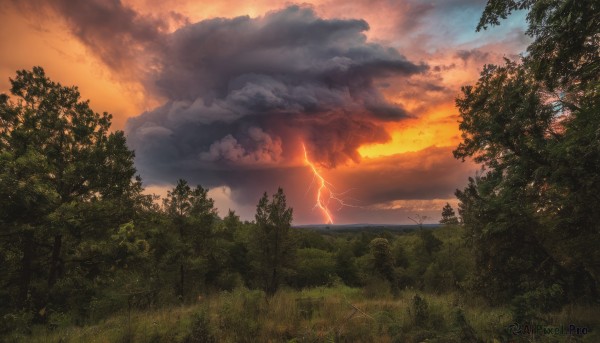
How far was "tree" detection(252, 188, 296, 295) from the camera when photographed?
35656 millimetres

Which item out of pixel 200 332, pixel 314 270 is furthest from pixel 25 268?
pixel 314 270

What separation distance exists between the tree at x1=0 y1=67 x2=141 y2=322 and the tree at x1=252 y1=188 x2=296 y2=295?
17.2 meters

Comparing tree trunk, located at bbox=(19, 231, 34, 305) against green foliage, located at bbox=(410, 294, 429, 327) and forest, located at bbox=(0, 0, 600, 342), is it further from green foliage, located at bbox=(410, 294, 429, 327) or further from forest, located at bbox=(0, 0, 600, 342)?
green foliage, located at bbox=(410, 294, 429, 327)

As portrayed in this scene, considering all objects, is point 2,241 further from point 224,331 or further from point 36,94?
point 224,331

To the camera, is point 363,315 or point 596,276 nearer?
point 363,315

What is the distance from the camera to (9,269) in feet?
54.6

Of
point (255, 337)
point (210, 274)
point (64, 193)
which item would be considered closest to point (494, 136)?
point (255, 337)

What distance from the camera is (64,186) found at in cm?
1747

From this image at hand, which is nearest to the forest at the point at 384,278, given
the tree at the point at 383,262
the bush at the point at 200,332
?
the bush at the point at 200,332

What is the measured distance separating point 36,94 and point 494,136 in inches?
927

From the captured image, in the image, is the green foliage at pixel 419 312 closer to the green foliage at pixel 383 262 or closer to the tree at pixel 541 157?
the tree at pixel 541 157

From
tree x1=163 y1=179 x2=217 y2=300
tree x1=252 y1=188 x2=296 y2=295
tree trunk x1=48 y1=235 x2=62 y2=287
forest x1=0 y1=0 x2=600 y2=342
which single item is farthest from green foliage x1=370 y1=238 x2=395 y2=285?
tree trunk x1=48 y1=235 x2=62 y2=287

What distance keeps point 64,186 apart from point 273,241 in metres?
22.7

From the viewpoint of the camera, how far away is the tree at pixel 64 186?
51.6 feet
